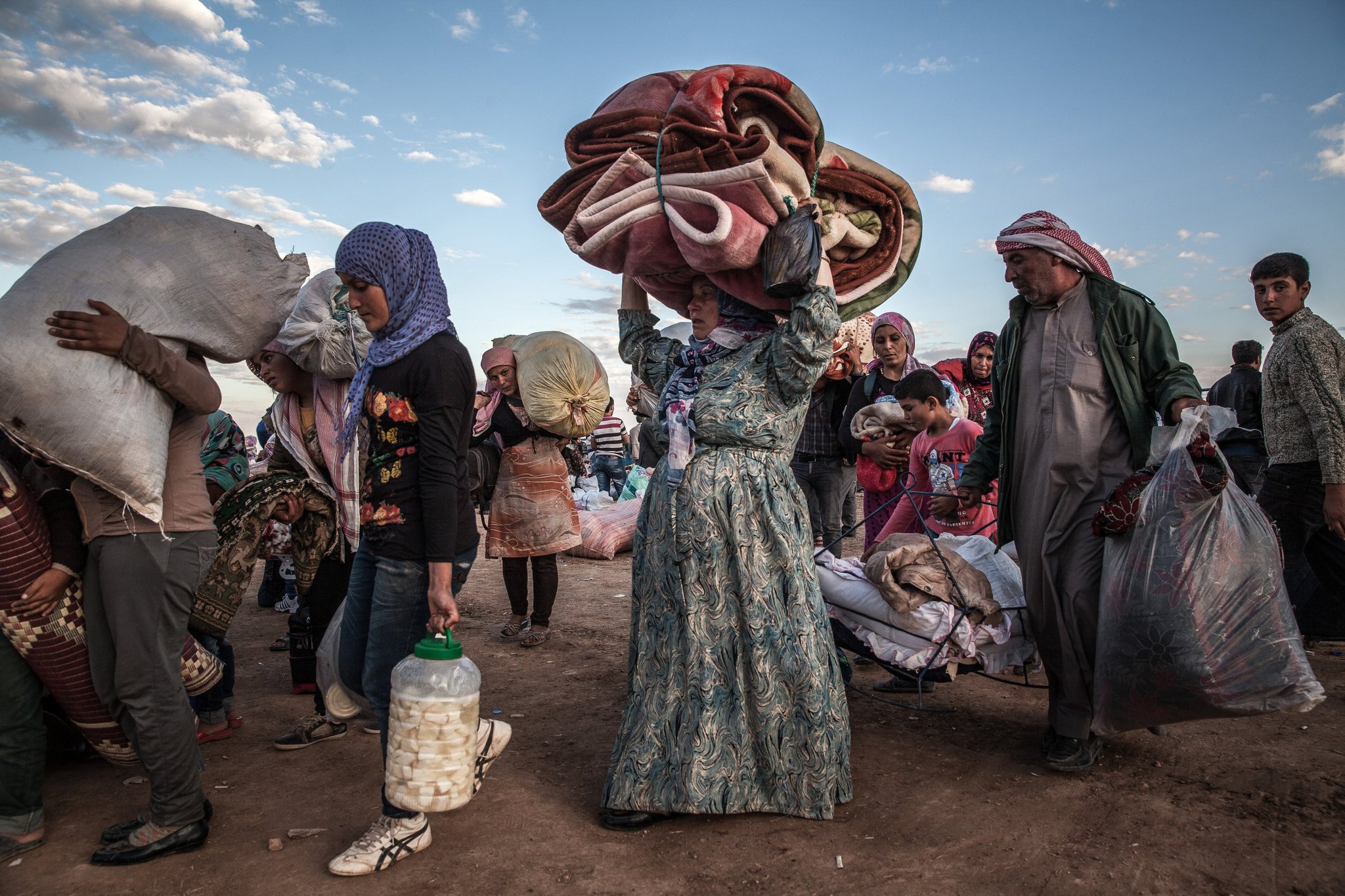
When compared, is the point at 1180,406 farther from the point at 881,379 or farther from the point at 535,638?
the point at 535,638

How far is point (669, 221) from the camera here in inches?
112

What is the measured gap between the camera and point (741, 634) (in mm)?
2887

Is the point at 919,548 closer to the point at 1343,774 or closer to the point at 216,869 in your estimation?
the point at 1343,774

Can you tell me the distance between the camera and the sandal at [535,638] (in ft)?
18.4

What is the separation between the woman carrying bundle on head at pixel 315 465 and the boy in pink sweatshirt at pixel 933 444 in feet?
9.20

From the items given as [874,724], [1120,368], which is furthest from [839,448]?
[1120,368]

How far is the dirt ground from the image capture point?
2.55m

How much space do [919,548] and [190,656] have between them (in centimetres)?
305

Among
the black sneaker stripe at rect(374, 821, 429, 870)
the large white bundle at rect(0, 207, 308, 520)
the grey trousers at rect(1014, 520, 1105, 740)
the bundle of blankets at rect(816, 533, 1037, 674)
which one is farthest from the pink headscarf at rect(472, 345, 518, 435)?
the grey trousers at rect(1014, 520, 1105, 740)

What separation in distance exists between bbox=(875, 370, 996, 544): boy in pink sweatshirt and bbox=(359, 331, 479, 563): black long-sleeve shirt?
103 inches

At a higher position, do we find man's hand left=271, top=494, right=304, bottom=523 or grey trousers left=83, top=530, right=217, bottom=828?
man's hand left=271, top=494, right=304, bottom=523

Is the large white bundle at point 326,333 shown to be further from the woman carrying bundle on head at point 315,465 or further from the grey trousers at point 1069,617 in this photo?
the grey trousers at point 1069,617

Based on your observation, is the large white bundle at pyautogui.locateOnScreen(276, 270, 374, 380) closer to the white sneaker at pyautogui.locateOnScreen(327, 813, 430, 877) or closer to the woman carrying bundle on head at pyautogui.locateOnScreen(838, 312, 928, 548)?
the white sneaker at pyautogui.locateOnScreen(327, 813, 430, 877)

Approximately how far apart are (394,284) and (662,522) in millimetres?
1253
